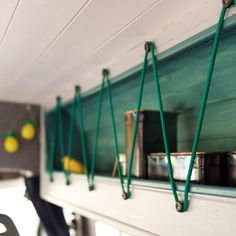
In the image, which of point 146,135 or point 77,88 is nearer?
point 146,135

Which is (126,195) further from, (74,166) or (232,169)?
(74,166)

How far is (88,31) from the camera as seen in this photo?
0.71 meters

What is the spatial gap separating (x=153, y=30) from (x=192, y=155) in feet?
0.97

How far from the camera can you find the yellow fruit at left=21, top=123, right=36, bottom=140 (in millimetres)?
1340

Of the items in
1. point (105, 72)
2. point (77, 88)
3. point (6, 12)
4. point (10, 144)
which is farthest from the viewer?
point (10, 144)

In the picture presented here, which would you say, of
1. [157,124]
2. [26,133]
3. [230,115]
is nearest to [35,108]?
[26,133]

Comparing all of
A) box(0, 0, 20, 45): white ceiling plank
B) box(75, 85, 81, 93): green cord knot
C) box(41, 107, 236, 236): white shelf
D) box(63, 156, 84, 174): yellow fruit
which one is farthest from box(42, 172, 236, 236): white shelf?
box(0, 0, 20, 45): white ceiling plank

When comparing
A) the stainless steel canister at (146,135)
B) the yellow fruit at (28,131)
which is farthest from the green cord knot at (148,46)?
the yellow fruit at (28,131)

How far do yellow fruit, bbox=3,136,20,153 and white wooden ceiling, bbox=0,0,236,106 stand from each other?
35cm

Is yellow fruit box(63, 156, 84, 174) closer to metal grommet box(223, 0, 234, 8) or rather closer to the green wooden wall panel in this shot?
the green wooden wall panel

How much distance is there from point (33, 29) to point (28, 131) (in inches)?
28.4

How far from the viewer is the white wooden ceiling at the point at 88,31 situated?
59 centimetres

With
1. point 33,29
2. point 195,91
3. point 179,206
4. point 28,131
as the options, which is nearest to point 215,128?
point 195,91

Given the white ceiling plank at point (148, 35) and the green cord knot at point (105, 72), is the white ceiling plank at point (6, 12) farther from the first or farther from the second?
the green cord knot at point (105, 72)
